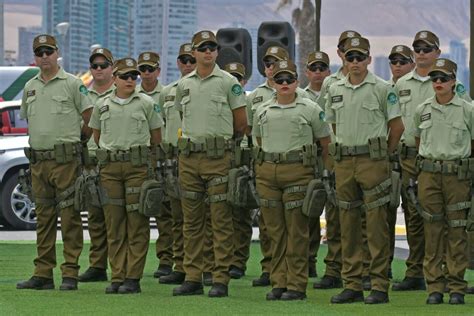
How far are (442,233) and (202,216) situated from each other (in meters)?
2.05

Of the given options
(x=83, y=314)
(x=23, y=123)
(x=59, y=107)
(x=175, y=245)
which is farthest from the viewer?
(x=23, y=123)

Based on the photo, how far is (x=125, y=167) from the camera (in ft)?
47.2

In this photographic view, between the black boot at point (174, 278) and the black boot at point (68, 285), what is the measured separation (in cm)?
107

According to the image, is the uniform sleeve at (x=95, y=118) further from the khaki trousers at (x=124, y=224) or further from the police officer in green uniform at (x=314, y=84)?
the police officer in green uniform at (x=314, y=84)

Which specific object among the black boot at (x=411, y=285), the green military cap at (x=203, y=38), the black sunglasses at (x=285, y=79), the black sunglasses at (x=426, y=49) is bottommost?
the black boot at (x=411, y=285)

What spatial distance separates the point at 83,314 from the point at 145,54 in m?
4.01

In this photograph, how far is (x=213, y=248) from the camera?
576 inches

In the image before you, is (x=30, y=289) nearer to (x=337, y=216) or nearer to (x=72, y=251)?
(x=72, y=251)

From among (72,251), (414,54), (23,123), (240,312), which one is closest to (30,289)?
(72,251)

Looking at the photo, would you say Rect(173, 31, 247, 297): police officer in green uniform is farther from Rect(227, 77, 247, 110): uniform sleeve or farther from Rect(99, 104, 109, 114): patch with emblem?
Rect(99, 104, 109, 114): patch with emblem

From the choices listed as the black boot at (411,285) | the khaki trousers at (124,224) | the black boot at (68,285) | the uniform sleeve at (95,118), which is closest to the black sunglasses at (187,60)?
the uniform sleeve at (95,118)

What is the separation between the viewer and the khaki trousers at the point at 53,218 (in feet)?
48.0

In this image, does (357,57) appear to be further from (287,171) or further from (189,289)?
(189,289)

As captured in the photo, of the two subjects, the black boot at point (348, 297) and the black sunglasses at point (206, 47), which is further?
the black sunglasses at point (206, 47)
